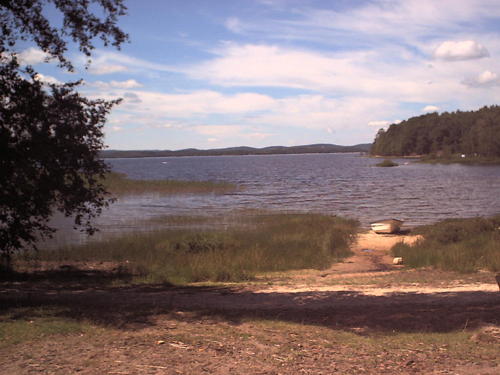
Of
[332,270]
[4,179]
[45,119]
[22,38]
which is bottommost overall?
[332,270]

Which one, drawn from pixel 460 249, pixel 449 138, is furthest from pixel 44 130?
pixel 449 138

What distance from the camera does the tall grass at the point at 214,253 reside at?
14.5 meters

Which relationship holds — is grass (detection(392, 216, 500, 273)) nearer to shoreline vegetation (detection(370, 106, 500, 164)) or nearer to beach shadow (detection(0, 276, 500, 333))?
beach shadow (detection(0, 276, 500, 333))

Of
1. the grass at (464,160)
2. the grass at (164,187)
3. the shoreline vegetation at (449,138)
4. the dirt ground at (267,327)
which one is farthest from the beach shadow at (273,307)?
the shoreline vegetation at (449,138)

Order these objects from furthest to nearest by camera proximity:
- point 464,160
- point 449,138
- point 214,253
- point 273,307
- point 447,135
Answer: point 447,135 < point 449,138 < point 464,160 < point 214,253 < point 273,307

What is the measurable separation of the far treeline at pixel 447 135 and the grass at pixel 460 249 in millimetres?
111699

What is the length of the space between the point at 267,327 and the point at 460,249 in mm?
10722

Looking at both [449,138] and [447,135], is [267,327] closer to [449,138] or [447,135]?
[449,138]

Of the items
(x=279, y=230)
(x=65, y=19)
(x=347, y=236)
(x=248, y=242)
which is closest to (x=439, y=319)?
(x=65, y=19)

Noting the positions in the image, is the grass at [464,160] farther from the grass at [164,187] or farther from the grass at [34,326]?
the grass at [34,326]

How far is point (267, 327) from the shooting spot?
25.3 ft

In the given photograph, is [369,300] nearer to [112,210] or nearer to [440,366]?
[440,366]

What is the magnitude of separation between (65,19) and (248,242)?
1088 centimetres

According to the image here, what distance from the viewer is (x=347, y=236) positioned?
2248 centimetres
